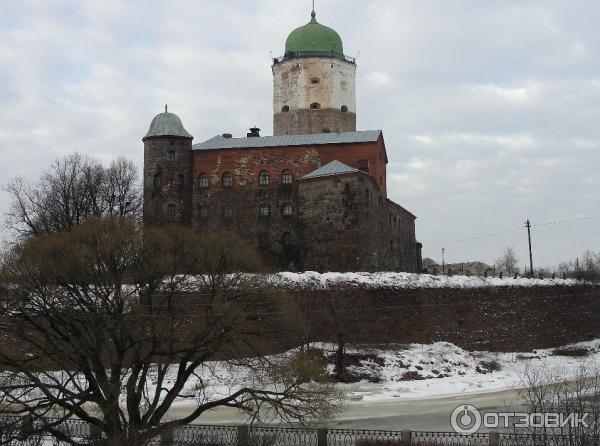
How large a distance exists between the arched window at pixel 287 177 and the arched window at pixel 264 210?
1.77m

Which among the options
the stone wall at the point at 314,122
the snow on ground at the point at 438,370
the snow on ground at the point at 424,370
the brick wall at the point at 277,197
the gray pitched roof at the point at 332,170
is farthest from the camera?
the stone wall at the point at 314,122

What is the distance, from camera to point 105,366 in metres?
19.4

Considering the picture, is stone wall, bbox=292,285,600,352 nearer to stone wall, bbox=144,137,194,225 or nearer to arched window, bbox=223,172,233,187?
arched window, bbox=223,172,233,187

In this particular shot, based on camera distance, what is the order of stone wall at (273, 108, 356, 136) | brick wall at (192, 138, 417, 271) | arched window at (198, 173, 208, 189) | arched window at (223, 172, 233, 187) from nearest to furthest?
brick wall at (192, 138, 417, 271), arched window at (223, 172, 233, 187), arched window at (198, 173, 208, 189), stone wall at (273, 108, 356, 136)

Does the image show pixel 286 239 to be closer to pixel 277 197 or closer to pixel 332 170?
pixel 277 197

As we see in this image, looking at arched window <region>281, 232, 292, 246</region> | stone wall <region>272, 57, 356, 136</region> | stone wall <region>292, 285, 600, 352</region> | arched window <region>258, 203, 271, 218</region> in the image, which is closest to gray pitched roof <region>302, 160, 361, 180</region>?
arched window <region>258, 203, 271, 218</region>

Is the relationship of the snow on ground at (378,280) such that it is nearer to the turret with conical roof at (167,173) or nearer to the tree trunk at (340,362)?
the tree trunk at (340,362)

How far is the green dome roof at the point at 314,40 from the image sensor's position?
52.6 metres

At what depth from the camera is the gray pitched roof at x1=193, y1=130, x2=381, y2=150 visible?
44781mm

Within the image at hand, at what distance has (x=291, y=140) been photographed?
45.6 m

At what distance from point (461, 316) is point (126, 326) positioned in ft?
72.4

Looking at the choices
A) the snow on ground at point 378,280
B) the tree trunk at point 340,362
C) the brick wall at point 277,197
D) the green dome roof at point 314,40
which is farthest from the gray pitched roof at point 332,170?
the green dome roof at point 314,40

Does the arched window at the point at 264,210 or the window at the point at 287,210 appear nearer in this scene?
the window at the point at 287,210

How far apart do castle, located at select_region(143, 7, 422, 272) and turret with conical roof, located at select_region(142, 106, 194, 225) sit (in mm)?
59
